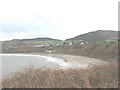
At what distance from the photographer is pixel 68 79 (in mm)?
6910

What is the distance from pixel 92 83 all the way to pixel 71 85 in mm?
805

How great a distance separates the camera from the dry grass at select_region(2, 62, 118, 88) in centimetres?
649

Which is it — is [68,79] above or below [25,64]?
above

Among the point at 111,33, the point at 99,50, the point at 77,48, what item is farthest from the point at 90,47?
the point at 111,33

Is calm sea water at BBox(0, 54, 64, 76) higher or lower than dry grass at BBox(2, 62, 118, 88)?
lower

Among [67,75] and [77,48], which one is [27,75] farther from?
[77,48]

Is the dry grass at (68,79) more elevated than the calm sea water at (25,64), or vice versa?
the dry grass at (68,79)

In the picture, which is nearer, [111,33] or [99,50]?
[99,50]

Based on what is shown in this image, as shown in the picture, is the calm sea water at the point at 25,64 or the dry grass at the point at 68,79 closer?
the dry grass at the point at 68,79

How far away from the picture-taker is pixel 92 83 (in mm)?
6812

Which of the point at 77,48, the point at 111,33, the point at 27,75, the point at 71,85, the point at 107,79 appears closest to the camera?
the point at 71,85

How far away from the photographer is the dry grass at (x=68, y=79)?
6488 millimetres

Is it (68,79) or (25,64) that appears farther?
(25,64)

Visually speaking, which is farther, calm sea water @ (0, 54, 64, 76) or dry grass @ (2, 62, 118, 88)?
calm sea water @ (0, 54, 64, 76)
